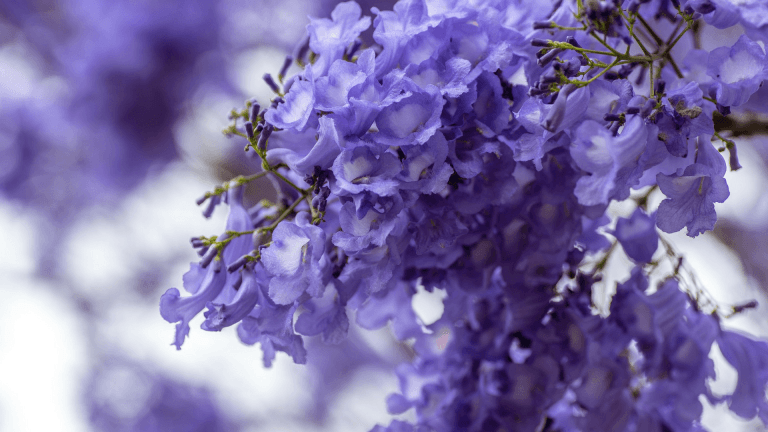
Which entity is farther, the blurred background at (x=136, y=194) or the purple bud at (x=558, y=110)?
the blurred background at (x=136, y=194)

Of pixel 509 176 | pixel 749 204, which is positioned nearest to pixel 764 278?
pixel 749 204

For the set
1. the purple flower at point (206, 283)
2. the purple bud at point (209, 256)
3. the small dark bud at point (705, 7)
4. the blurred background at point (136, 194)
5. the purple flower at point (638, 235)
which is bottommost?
the blurred background at point (136, 194)

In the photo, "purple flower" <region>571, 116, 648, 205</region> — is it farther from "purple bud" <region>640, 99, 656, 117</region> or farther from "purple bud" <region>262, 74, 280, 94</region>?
"purple bud" <region>262, 74, 280, 94</region>

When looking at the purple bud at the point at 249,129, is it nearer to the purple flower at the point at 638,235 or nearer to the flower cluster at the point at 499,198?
the flower cluster at the point at 499,198

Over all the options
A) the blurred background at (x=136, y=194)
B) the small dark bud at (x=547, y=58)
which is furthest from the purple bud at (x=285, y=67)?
the blurred background at (x=136, y=194)

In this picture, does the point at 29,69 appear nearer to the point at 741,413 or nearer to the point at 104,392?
the point at 104,392

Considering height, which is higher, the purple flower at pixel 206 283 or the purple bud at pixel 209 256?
the purple bud at pixel 209 256

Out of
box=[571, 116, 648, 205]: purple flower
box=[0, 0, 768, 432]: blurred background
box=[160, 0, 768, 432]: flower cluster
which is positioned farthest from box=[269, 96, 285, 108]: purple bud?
box=[0, 0, 768, 432]: blurred background

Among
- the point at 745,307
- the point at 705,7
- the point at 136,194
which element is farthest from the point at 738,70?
the point at 136,194
